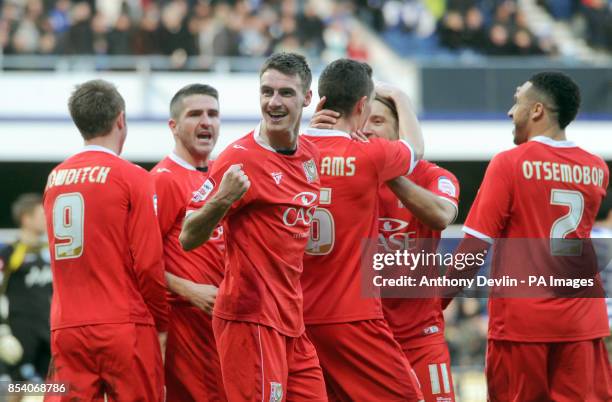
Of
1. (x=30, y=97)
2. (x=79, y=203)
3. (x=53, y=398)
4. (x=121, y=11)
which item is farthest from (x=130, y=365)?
(x=121, y=11)

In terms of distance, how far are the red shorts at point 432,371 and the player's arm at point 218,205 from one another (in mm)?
1979

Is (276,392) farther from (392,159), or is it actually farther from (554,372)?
(554,372)

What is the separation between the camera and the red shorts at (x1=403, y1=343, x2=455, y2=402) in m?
6.95

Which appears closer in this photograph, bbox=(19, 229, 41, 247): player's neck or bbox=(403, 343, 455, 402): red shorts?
bbox=(403, 343, 455, 402): red shorts

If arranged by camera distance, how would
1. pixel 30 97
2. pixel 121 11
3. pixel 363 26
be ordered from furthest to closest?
pixel 363 26 < pixel 121 11 < pixel 30 97

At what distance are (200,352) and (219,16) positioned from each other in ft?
51.1

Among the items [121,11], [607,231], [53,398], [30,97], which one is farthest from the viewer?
[121,11]

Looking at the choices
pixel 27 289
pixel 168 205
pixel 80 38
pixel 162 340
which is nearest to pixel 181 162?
pixel 168 205

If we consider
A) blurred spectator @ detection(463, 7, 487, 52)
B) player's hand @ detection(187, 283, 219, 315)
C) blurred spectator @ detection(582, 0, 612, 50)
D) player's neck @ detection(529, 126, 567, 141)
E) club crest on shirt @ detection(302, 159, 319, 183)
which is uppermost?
blurred spectator @ detection(582, 0, 612, 50)

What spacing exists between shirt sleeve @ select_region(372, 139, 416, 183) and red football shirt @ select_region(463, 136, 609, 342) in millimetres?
747

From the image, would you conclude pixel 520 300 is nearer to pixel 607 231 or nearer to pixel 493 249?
pixel 493 249

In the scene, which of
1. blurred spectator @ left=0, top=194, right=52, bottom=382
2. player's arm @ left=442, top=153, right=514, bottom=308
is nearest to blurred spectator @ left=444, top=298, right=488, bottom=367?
blurred spectator @ left=0, top=194, right=52, bottom=382

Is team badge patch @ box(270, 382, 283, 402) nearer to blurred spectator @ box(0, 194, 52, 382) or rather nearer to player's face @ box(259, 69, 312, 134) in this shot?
player's face @ box(259, 69, 312, 134)

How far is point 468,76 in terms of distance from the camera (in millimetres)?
20375
